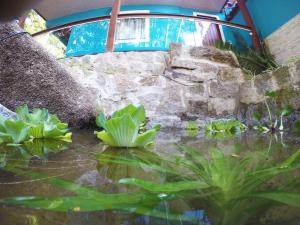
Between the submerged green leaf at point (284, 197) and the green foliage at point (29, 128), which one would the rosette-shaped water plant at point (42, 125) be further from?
the submerged green leaf at point (284, 197)

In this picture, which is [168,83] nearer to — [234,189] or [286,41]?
[286,41]

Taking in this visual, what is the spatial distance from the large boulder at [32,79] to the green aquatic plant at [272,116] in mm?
1981

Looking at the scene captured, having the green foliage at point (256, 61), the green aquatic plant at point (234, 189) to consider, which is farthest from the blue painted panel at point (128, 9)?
the green aquatic plant at point (234, 189)

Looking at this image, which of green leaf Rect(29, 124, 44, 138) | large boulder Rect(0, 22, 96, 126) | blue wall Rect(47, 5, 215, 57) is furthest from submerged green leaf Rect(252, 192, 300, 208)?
blue wall Rect(47, 5, 215, 57)

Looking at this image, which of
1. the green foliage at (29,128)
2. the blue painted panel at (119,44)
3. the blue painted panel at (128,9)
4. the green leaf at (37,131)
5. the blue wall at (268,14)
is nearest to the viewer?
the green foliage at (29,128)

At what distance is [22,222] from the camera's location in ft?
0.96

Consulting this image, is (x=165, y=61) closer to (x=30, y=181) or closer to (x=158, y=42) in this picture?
(x=158, y=42)

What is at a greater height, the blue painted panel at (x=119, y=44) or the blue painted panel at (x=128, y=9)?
the blue painted panel at (x=128, y=9)

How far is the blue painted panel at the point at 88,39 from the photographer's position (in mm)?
5137

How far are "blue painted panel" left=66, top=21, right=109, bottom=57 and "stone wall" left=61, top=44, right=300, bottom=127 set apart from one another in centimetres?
115

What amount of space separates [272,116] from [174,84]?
4.66ft

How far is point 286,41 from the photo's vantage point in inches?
201

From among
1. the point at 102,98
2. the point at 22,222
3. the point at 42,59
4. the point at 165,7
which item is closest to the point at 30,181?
the point at 22,222

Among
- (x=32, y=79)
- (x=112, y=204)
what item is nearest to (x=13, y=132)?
(x=112, y=204)
